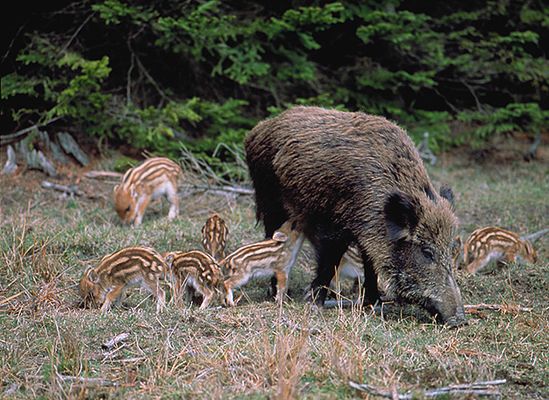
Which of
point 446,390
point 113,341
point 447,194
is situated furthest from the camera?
point 447,194

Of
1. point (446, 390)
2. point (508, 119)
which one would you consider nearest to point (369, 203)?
point (446, 390)

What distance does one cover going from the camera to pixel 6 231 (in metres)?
7.95

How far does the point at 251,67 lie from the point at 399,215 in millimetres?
6359

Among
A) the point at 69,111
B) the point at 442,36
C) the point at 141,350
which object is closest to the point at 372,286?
the point at 141,350

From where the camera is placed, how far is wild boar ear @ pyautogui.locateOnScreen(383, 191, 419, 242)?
19.9 ft

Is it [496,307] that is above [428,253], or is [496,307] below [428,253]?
below

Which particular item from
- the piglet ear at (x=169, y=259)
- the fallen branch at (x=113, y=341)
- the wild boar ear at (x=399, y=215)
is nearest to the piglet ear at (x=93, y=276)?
the piglet ear at (x=169, y=259)

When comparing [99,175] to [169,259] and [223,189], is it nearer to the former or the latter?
[223,189]

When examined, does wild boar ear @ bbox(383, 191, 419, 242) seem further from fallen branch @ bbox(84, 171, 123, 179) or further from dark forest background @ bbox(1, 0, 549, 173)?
fallen branch @ bbox(84, 171, 123, 179)

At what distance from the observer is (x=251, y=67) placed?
469 inches

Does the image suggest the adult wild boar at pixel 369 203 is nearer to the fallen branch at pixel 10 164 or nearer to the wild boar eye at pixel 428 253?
the wild boar eye at pixel 428 253

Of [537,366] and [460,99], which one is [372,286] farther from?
[460,99]

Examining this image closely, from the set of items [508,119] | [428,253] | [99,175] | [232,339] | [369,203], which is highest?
[369,203]

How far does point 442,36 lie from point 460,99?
76.4 inches
